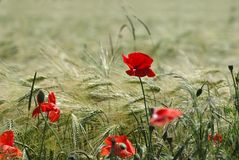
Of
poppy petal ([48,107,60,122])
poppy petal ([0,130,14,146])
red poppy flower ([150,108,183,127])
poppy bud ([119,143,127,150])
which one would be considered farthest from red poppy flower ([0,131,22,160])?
red poppy flower ([150,108,183,127])

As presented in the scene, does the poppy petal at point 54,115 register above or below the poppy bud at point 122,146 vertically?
above

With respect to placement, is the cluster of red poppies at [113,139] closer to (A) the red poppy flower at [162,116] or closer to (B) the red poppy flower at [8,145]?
(B) the red poppy flower at [8,145]

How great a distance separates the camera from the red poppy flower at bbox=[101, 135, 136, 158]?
1501 mm

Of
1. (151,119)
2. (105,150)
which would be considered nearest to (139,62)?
(105,150)

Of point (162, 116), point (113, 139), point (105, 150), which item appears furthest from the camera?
point (105, 150)

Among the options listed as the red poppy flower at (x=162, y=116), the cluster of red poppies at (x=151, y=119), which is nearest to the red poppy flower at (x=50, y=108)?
the cluster of red poppies at (x=151, y=119)

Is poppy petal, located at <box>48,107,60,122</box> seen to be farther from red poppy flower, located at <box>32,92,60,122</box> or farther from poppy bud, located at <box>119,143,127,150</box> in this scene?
poppy bud, located at <box>119,143,127,150</box>

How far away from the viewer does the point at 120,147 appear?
4.91 ft

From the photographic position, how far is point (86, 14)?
12.2 m

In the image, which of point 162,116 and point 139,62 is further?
point 139,62

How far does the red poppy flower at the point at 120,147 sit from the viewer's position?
59.1 inches

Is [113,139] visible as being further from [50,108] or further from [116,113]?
[116,113]

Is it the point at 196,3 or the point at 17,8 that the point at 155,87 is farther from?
the point at 196,3

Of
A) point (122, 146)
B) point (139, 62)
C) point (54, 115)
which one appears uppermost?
point (139, 62)
